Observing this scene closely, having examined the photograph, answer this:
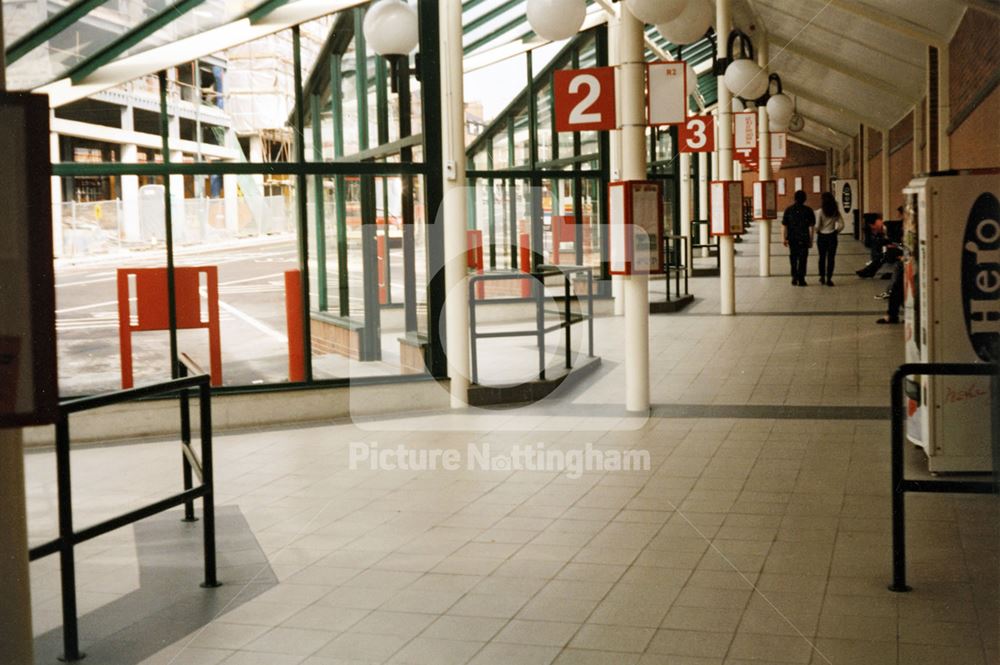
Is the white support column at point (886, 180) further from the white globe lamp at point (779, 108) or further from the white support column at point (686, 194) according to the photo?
the white globe lamp at point (779, 108)

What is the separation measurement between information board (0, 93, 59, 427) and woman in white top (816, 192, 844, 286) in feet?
62.3

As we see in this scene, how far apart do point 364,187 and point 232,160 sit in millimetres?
1457

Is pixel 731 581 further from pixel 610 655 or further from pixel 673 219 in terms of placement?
pixel 673 219

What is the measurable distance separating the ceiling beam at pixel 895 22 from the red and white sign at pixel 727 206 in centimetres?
296

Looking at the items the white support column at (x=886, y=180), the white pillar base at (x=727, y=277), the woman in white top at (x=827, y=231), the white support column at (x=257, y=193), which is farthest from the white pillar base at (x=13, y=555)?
the white support column at (x=886, y=180)

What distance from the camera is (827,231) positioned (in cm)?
2073

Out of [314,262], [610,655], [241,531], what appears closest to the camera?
[610,655]

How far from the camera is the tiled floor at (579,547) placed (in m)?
4.47

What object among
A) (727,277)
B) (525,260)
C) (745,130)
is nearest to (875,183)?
(745,130)

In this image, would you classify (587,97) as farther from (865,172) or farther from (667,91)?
(865,172)

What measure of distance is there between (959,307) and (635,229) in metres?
2.89

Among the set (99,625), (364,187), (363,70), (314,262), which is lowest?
(99,625)

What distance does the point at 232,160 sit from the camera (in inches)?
377

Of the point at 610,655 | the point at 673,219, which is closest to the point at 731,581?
the point at 610,655
